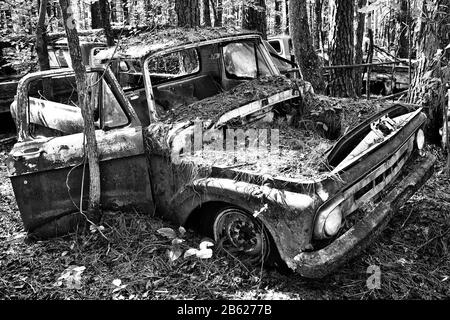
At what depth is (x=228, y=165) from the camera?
3260 millimetres

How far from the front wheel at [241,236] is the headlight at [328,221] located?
442 millimetres

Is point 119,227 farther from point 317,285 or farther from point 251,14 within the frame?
point 251,14

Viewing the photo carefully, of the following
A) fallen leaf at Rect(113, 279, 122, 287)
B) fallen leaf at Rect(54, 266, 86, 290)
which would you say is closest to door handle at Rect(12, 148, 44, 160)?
fallen leaf at Rect(54, 266, 86, 290)

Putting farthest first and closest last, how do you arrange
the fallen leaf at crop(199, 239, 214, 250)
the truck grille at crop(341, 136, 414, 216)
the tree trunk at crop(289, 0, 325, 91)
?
the tree trunk at crop(289, 0, 325, 91)
the fallen leaf at crop(199, 239, 214, 250)
the truck grille at crop(341, 136, 414, 216)

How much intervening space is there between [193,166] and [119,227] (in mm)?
949

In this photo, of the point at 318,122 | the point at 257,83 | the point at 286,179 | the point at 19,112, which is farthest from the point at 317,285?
the point at 19,112

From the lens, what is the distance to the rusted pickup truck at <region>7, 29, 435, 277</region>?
9.60ft

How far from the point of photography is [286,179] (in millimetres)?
2926

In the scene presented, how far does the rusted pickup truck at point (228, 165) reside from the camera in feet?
9.60

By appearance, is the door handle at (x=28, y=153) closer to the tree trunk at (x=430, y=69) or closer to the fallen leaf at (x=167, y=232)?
the fallen leaf at (x=167, y=232)

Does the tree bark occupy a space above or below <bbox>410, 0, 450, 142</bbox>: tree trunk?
above

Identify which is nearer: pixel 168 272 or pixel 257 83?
pixel 168 272

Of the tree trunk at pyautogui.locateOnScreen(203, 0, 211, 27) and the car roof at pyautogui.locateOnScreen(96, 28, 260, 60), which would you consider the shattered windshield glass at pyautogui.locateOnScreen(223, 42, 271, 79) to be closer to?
the car roof at pyautogui.locateOnScreen(96, 28, 260, 60)

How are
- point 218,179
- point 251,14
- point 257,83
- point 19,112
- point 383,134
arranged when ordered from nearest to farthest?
point 218,179 < point 383,134 < point 19,112 < point 257,83 < point 251,14
